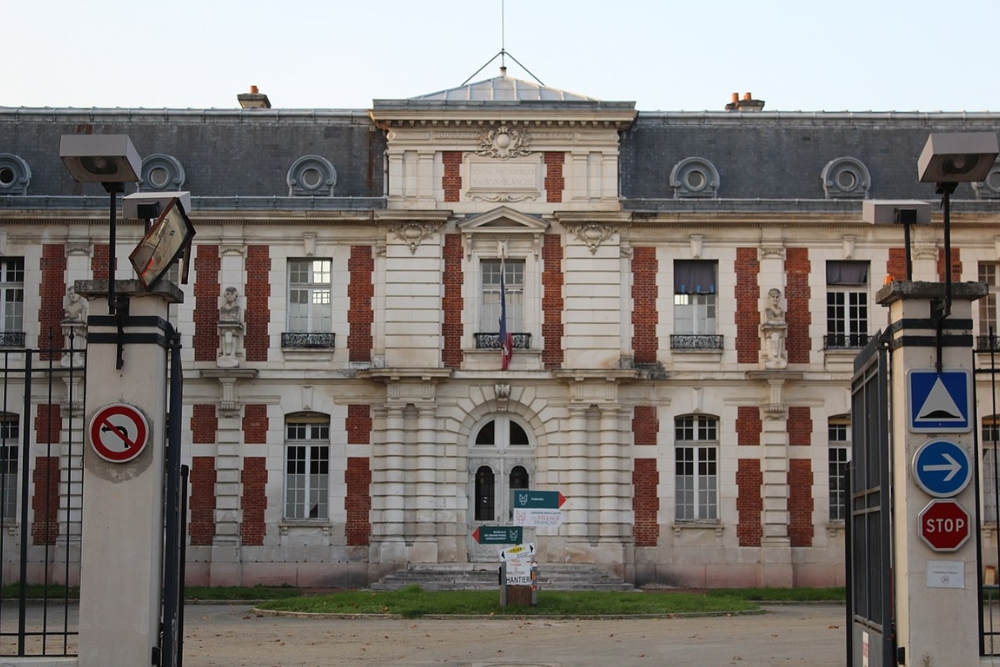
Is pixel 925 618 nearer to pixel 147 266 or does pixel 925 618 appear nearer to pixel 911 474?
pixel 911 474

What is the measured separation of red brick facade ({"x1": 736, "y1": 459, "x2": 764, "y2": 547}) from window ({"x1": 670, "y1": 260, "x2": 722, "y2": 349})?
9.82 feet

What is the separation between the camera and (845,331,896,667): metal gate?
12.0 meters

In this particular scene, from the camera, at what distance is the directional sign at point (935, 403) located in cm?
1183

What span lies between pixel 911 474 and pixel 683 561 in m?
20.6

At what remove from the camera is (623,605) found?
1014 inches

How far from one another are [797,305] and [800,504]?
418 cm

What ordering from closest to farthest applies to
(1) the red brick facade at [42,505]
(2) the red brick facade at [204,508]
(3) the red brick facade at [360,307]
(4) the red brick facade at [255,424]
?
1. (1) the red brick facade at [42,505]
2. (2) the red brick facade at [204,508]
3. (4) the red brick facade at [255,424]
4. (3) the red brick facade at [360,307]

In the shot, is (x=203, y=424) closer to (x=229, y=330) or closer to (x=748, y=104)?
(x=229, y=330)

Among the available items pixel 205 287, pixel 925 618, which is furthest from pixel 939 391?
pixel 205 287

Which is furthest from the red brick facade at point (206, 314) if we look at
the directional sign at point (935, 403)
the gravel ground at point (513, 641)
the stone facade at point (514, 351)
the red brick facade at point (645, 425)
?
the directional sign at point (935, 403)

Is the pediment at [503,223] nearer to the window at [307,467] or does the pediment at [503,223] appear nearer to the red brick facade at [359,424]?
the red brick facade at [359,424]

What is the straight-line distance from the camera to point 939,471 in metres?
11.8

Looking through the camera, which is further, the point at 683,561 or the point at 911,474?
the point at 683,561

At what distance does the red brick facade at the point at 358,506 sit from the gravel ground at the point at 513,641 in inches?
235
